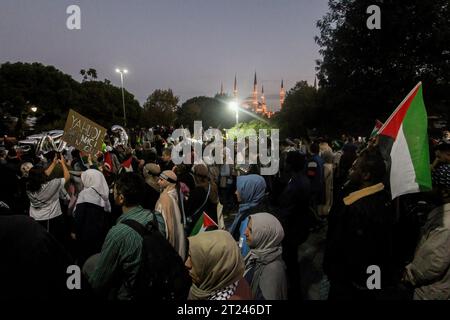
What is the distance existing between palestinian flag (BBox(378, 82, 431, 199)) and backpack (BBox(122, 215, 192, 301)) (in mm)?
1934

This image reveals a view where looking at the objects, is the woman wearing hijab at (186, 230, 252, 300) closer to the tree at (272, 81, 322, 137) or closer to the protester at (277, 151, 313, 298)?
the protester at (277, 151, 313, 298)

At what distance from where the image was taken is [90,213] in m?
4.96

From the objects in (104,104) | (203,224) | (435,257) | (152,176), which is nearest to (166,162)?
(152,176)

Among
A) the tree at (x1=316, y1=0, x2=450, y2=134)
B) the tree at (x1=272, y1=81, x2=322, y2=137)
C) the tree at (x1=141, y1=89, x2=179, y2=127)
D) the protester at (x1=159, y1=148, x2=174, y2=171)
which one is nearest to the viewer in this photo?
the protester at (x1=159, y1=148, x2=174, y2=171)

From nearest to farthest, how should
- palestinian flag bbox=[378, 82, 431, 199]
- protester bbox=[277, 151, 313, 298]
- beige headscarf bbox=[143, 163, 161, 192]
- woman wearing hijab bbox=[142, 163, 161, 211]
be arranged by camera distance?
palestinian flag bbox=[378, 82, 431, 199]
protester bbox=[277, 151, 313, 298]
woman wearing hijab bbox=[142, 163, 161, 211]
beige headscarf bbox=[143, 163, 161, 192]

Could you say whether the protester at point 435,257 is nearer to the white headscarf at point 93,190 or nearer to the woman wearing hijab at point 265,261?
the woman wearing hijab at point 265,261

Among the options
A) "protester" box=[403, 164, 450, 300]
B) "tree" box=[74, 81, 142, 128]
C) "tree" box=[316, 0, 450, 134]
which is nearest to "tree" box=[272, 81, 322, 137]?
"tree" box=[316, 0, 450, 134]

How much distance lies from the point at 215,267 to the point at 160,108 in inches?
2527

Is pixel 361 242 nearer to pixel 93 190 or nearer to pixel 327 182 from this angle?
pixel 93 190

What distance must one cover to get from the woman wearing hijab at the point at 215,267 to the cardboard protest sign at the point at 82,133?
5325 mm

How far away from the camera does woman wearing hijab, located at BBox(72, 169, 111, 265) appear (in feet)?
16.2
